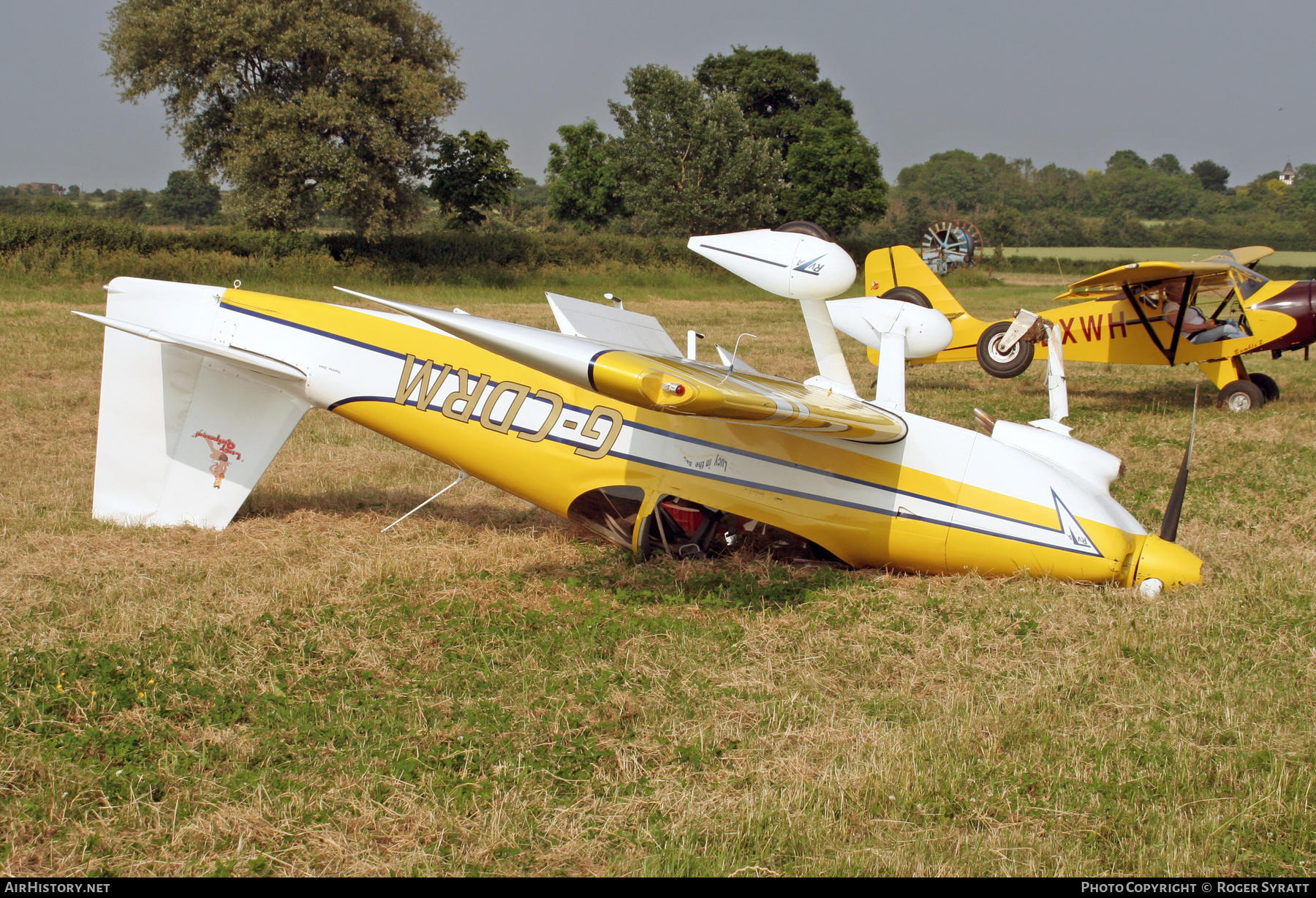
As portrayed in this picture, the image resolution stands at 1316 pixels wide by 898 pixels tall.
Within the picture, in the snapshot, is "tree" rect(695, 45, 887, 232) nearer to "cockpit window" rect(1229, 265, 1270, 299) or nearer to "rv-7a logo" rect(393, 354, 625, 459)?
"cockpit window" rect(1229, 265, 1270, 299)

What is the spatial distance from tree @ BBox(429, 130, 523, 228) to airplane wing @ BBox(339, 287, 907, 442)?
1356 inches

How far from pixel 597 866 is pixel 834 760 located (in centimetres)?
124

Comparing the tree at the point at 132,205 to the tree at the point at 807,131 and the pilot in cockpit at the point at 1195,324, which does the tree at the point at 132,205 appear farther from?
the pilot in cockpit at the point at 1195,324

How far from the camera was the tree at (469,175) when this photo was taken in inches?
1467

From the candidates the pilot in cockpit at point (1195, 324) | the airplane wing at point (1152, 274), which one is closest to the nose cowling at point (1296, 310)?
the pilot in cockpit at point (1195, 324)

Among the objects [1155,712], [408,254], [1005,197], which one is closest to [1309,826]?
[1155,712]

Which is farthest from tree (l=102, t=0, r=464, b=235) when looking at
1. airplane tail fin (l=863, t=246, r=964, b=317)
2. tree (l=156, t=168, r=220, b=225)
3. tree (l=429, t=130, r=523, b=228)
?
tree (l=156, t=168, r=220, b=225)

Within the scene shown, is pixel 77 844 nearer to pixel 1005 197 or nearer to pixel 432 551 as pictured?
pixel 432 551

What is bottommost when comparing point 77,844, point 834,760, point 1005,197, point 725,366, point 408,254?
point 77,844

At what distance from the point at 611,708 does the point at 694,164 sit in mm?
42793

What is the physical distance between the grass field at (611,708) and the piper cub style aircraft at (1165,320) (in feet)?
19.1

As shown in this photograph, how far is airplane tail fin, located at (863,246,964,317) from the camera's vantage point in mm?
14719

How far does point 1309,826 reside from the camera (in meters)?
3.71

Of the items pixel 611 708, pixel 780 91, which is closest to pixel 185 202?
pixel 780 91
